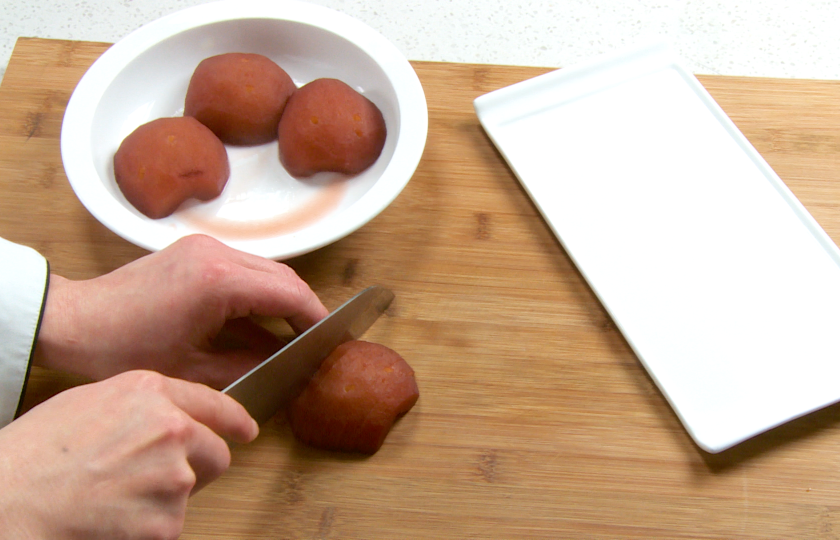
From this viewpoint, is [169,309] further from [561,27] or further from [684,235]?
[561,27]

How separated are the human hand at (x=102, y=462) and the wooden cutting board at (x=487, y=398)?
19cm

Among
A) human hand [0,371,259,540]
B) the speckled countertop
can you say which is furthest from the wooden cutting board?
the speckled countertop

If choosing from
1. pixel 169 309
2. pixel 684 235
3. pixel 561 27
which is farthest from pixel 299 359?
pixel 561 27

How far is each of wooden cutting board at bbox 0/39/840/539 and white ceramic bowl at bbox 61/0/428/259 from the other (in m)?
0.08

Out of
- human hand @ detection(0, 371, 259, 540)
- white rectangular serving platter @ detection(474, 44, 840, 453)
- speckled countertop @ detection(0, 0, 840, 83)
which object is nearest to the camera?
human hand @ detection(0, 371, 259, 540)

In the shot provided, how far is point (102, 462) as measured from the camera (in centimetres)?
52

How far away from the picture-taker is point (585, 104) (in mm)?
1024

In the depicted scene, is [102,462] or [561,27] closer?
[102,462]

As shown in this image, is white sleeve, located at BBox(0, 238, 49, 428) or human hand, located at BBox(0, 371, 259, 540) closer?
human hand, located at BBox(0, 371, 259, 540)

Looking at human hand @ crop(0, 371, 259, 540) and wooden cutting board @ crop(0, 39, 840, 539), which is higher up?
human hand @ crop(0, 371, 259, 540)

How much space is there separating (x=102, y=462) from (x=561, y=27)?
1.17m

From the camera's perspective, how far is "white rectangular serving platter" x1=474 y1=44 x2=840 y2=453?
787 millimetres

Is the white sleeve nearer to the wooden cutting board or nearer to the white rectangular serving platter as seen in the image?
the wooden cutting board

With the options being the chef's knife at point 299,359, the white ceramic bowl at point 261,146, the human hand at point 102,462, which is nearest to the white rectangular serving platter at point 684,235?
the white ceramic bowl at point 261,146
